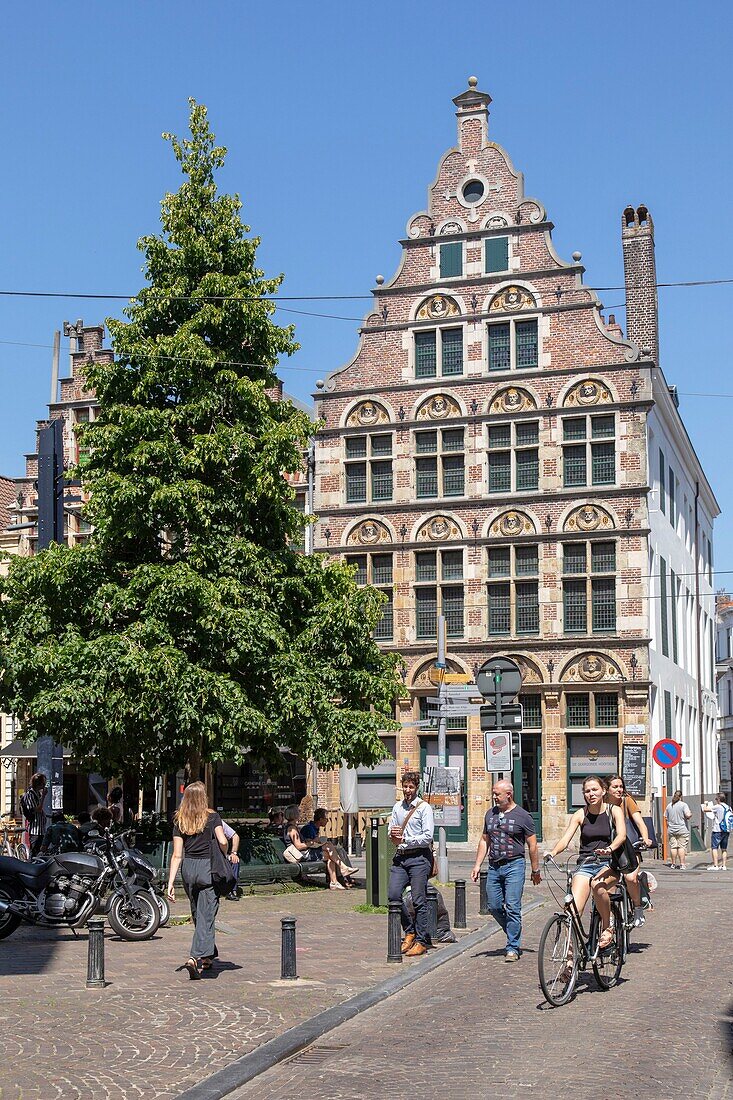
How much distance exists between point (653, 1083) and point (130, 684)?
48.1 feet

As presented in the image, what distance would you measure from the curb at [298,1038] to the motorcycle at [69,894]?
3.61 metres

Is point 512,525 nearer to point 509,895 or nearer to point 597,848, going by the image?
point 509,895

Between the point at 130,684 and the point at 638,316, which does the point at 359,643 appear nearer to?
the point at 130,684

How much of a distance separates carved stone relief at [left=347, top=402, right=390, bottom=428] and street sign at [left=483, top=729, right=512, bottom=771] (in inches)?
772

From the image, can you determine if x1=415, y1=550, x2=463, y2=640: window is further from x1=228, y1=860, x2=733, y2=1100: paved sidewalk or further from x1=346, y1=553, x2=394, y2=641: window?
x1=228, y1=860, x2=733, y2=1100: paved sidewalk

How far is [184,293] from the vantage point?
23844 mm

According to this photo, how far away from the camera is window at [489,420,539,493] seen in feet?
121

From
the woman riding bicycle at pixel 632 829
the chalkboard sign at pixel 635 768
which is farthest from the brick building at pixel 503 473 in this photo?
the woman riding bicycle at pixel 632 829

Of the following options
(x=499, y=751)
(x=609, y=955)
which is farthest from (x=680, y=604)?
(x=609, y=955)

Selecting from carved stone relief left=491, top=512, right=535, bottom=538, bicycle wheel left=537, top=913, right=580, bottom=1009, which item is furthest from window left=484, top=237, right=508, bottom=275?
bicycle wheel left=537, top=913, right=580, bottom=1009

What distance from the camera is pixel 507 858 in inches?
542

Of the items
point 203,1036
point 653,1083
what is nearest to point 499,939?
point 203,1036

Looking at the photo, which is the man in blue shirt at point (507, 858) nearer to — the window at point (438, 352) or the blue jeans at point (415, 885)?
the blue jeans at point (415, 885)

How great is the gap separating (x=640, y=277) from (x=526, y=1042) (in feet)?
102
